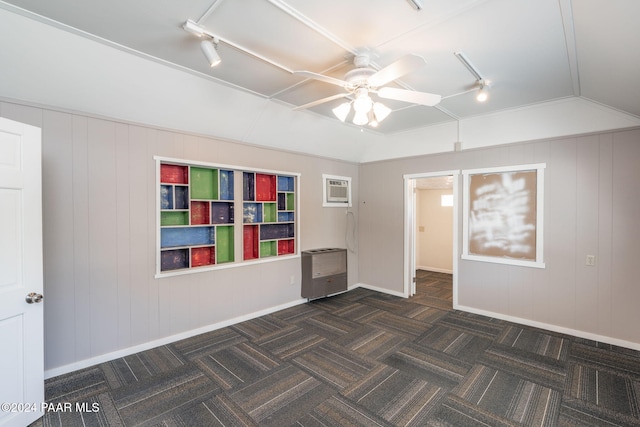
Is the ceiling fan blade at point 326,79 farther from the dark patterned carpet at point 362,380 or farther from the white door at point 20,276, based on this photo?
the dark patterned carpet at point 362,380

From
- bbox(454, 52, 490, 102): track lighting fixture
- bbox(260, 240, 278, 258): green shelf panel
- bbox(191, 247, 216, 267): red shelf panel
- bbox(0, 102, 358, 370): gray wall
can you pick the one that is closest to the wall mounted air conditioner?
bbox(260, 240, 278, 258): green shelf panel

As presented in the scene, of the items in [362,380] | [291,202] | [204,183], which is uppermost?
[204,183]

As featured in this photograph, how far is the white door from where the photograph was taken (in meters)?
1.96

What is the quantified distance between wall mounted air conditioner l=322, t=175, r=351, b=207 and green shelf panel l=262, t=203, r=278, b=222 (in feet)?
3.41

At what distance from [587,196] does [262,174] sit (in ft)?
13.6

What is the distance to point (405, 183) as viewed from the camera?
16.4ft

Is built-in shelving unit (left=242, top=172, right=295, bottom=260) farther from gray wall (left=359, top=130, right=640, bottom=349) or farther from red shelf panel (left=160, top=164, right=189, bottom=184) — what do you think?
gray wall (left=359, top=130, right=640, bottom=349)

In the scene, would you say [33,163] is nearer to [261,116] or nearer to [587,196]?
[261,116]

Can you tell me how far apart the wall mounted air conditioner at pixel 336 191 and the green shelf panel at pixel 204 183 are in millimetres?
1958

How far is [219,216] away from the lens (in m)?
3.78

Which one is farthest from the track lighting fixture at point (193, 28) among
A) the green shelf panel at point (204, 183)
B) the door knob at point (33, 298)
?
the door knob at point (33, 298)

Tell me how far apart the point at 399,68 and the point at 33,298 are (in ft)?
10.1

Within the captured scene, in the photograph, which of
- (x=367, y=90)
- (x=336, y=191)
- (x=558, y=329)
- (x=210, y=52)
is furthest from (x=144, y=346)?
(x=558, y=329)

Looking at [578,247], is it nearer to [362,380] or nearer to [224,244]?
[362,380]
